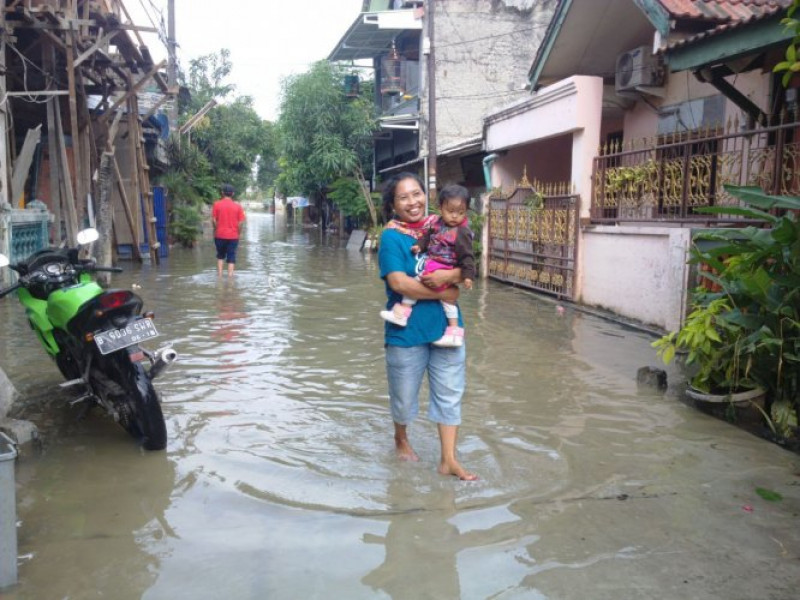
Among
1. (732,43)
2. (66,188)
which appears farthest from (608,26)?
(66,188)

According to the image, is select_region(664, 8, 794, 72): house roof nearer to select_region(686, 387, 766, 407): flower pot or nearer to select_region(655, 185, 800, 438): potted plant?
select_region(655, 185, 800, 438): potted plant

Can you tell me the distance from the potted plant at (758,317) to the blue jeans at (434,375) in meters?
2.05

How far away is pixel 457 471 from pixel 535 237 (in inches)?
347

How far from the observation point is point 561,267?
37.2ft

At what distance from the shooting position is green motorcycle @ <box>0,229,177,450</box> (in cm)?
424

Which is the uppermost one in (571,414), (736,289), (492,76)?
(492,76)

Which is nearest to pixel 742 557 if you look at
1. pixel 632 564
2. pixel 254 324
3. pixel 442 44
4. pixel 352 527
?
pixel 632 564

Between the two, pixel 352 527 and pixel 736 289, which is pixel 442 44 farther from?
pixel 352 527

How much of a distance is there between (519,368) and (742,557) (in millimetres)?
3681

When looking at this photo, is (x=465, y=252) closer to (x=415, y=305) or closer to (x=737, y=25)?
(x=415, y=305)

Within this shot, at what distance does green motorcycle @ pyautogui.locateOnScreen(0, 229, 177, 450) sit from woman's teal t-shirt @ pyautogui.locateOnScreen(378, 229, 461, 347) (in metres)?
1.41

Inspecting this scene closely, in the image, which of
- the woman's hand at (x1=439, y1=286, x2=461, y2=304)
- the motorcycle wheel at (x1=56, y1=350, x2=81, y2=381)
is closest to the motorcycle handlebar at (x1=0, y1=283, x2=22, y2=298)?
the motorcycle wheel at (x1=56, y1=350, x2=81, y2=381)

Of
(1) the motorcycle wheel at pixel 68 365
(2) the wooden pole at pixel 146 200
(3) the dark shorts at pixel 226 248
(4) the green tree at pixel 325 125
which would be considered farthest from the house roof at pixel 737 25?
(4) the green tree at pixel 325 125

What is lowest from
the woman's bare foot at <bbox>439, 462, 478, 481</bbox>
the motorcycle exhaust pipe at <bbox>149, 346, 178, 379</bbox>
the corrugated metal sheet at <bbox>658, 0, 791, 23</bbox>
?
the woman's bare foot at <bbox>439, 462, 478, 481</bbox>
